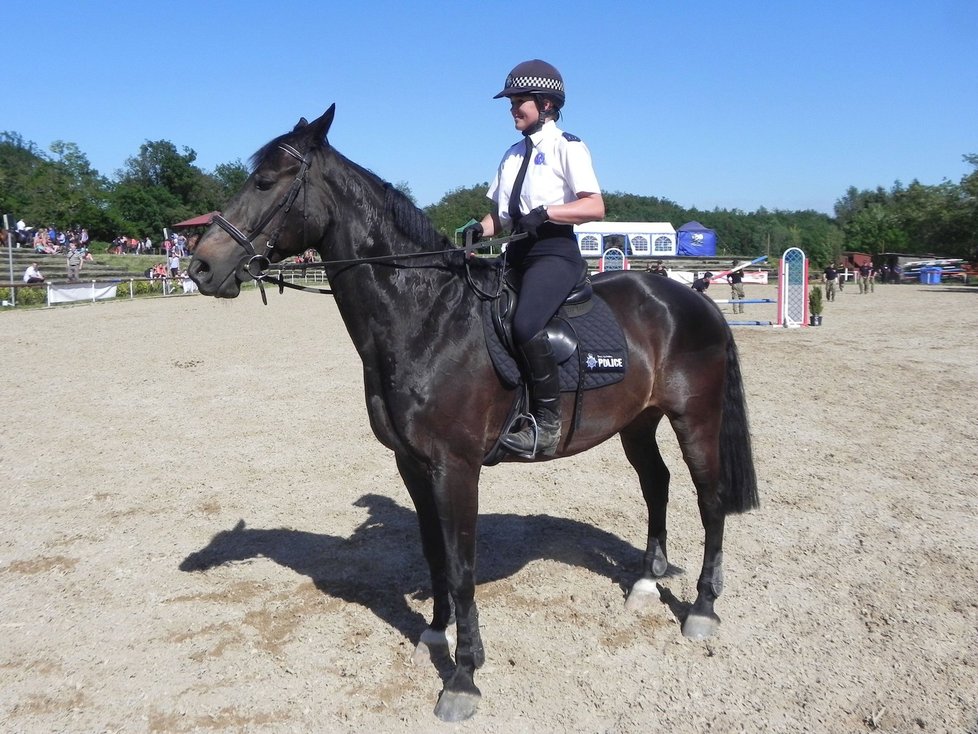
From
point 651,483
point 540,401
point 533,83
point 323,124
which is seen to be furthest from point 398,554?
point 533,83

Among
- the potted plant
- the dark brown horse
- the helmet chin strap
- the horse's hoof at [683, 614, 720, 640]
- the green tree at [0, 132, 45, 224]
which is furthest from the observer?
the green tree at [0, 132, 45, 224]

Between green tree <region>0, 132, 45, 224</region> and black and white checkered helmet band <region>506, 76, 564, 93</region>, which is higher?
green tree <region>0, 132, 45, 224</region>

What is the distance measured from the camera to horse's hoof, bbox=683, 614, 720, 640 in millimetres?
4582

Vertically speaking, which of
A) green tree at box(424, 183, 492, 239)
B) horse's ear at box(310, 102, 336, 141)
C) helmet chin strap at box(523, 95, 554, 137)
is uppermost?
green tree at box(424, 183, 492, 239)

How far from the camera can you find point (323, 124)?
12.8ft

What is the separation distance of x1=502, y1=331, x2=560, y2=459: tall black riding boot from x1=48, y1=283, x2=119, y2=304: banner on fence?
28.7 metres

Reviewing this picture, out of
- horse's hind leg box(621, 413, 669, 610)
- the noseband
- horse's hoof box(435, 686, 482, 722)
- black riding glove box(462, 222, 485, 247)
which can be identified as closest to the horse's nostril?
the noseband

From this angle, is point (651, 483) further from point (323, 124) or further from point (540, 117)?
point (323, 124)

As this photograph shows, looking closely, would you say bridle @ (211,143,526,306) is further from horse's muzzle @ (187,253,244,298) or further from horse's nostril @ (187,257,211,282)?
horse's nostril @ (187,257,211,282)

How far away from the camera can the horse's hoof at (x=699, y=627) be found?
180 inches

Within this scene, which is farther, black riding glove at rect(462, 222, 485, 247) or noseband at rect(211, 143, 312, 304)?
black riding glove at rect(462, 222, 485, 247)

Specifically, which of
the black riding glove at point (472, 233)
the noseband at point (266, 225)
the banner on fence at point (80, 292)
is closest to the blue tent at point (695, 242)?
the banner on fence at point (80, 292)

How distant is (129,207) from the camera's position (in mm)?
77688

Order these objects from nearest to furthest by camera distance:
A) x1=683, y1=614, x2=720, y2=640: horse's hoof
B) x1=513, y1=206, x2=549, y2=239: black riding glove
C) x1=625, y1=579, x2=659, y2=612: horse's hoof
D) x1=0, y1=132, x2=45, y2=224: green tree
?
x1=513, y1=206, x2=549, y2=239: black riding glove → x1=683, y1=614, x2=720, y2=640: horse's hoof → x1=625, y1=579, x2=659, y2=612: horse's hoof → x1=0, y1=132, x2=45, y2=224: green tree
